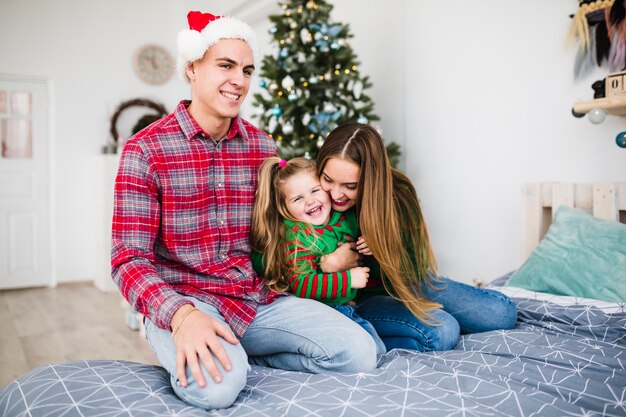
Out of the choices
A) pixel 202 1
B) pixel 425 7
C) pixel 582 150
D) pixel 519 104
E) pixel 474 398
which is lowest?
pixel 474 398

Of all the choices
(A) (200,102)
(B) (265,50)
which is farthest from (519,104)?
(B) (265,50)

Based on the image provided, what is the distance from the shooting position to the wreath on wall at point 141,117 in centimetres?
521

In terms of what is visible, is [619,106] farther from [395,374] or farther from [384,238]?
[395,374]

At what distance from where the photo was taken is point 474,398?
119 centimetres

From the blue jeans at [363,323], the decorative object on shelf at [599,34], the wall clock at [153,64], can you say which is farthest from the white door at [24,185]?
the decorative object on shelf at [599,34]

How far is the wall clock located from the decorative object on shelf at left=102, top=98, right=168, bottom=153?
0.87ft

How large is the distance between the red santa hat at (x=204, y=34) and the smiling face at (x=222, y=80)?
21 millimetres

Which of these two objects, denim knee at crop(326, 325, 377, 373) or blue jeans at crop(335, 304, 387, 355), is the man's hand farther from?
blue jeans at crop(335, 304, 387, 355)

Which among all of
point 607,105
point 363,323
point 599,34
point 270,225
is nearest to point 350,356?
point 363,323

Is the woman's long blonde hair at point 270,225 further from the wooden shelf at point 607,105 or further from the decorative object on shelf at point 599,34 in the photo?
the decorative object on shelf at point 599,34

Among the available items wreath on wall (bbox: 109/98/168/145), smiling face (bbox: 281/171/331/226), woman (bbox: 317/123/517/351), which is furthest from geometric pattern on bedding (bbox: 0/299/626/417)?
wreath on wall (bbox: 109/98/168/145)

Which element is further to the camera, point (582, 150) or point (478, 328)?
point (582, 150)

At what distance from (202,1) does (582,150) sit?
4276mm

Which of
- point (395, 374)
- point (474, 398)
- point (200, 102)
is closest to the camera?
point (474, 398)
